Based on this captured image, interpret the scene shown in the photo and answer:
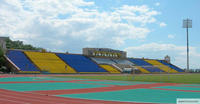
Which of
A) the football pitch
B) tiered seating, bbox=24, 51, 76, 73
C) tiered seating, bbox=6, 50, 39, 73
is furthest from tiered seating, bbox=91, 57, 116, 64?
the football pitch

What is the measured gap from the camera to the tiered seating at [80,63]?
263 ft

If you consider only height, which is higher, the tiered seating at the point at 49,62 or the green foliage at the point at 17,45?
the green foliage at the point at 17,45

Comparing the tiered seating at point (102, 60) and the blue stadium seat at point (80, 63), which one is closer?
the blue stadium seat at point (80, 63)

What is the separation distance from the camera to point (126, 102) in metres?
14.6

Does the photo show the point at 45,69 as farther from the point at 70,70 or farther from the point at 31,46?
the point at 31,46

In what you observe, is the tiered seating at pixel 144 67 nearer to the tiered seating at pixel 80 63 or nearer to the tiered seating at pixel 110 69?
the tiered seating at pixel 110 69

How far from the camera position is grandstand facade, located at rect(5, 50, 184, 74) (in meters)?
67.4

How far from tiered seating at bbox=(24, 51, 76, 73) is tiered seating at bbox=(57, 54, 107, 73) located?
2.78 meters

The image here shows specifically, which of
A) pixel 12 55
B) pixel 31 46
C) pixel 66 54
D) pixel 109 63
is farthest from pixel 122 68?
pixel 31 46

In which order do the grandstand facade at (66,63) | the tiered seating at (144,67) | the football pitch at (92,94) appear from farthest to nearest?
the tiered seating at (144,67) → the grandstand facade at (66,63) → the football pitch at (92,94)

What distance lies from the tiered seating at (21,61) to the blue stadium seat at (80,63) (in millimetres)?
13911

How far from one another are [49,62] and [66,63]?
630 centimetres

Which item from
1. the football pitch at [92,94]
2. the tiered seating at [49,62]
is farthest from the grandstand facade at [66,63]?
the football pitch at [92,94]

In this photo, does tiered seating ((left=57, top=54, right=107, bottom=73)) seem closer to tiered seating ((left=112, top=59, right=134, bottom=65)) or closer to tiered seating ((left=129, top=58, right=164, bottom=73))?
tiered seating ((left=112, top=59, right=134, bottom=65))
